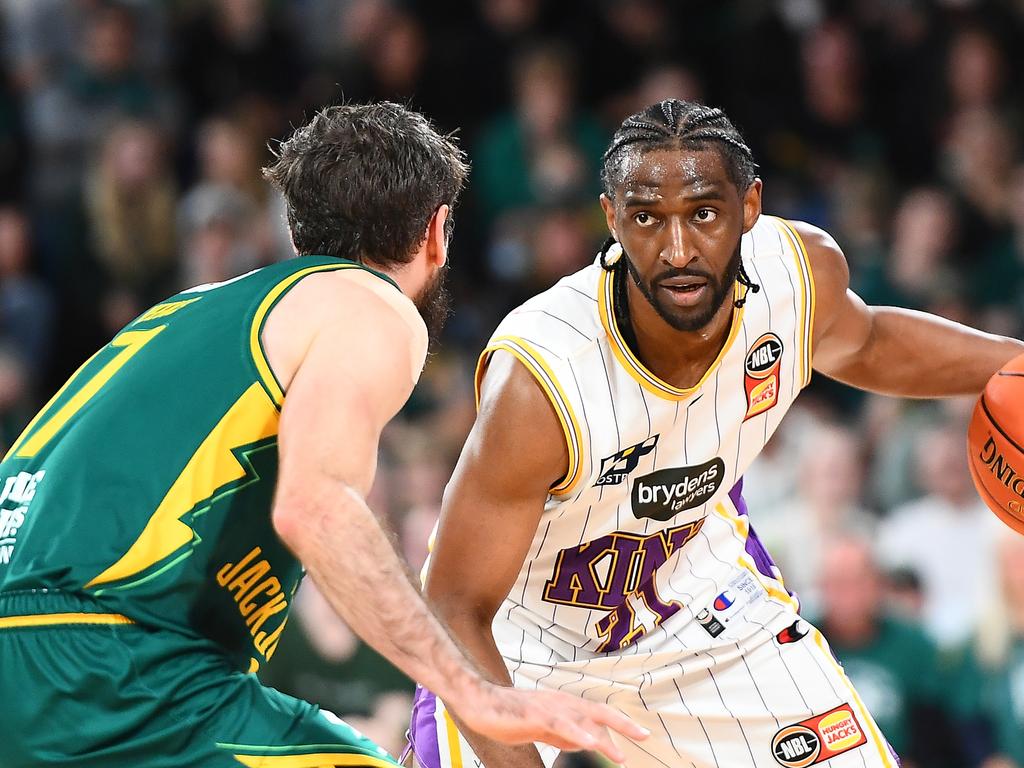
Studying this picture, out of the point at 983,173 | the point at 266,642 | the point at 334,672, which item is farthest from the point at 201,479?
the point at 983,173

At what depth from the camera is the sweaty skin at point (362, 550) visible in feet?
8.16

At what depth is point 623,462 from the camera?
3.61 meters

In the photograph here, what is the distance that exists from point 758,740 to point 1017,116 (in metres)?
5.30

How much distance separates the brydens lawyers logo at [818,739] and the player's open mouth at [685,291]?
115cm

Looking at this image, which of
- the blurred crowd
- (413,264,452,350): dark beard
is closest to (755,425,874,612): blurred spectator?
the blurred crowd

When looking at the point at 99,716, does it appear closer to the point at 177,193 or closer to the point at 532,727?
the point at 532,727

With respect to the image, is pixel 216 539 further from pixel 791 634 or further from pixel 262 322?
pixel 791 634

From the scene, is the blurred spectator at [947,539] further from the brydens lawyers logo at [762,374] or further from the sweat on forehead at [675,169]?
the sweat on forehead at [675,169]

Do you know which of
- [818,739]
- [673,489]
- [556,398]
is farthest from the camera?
[818,739]

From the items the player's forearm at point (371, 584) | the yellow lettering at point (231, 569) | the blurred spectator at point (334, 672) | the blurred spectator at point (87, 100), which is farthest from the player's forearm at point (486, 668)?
the blurred spectator at point (87, 100)

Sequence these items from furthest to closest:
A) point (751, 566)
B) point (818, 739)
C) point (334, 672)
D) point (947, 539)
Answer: point (947, 539) < point (334, 672) < point (751, 566) < point (818, 739)

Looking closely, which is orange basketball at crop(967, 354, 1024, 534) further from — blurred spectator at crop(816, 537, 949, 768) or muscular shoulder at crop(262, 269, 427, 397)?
blurred spectator at crop(816, 537, 949, 768)

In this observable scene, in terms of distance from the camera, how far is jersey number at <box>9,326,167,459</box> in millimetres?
2799

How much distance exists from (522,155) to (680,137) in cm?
528
